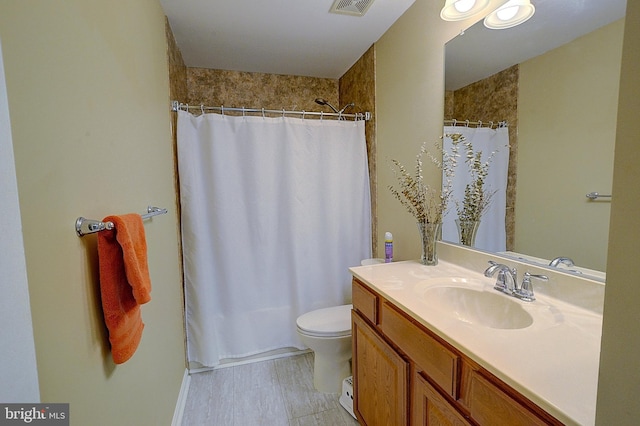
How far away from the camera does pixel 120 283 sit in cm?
79

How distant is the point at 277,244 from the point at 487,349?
1650 mm

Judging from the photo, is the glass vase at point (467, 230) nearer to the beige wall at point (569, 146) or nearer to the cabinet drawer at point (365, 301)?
the beige wall at point (569, 146)

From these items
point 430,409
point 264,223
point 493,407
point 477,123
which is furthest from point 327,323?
point 477,123

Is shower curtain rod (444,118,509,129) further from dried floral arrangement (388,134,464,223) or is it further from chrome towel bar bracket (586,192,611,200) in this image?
chrome towel bar bracket (586,192,611,200)

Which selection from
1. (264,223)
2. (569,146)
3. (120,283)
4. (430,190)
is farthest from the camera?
(264,223)

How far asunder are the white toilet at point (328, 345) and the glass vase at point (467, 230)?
0.87 m

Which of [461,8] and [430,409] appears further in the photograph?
[461,8]

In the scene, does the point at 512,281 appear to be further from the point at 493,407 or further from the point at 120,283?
the point at 120,283

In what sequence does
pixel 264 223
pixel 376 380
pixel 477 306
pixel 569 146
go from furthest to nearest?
1. pixel 264 223
2. pixel 376 380
3. pixel 477 306
4. pixel 569 146

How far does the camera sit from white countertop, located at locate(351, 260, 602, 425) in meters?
0.57

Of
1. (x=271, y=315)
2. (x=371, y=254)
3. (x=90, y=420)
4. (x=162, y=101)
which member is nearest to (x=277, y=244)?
(x=271, y=315)

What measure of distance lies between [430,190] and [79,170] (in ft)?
5.13

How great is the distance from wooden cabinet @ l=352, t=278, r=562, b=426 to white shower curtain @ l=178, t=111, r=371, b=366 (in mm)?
825

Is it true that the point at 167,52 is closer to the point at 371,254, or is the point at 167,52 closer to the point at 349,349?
the point at 371,254
